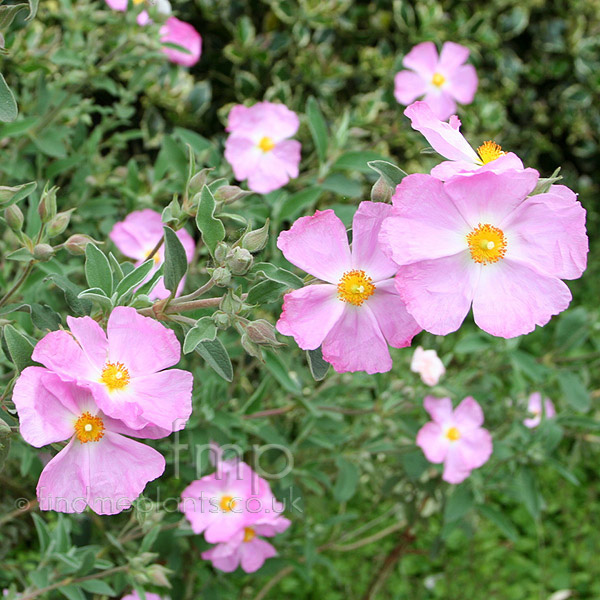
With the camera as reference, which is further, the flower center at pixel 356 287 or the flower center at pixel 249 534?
the flower center at pixel 249 534

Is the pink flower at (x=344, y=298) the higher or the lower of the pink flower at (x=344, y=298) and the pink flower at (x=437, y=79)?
the higher

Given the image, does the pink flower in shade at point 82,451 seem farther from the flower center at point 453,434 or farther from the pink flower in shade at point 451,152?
the flower center at point 453,434

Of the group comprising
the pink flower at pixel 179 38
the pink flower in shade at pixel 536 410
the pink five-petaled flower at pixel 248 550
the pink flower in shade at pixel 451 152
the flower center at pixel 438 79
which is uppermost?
the pink flower in shade at pixel 451 152

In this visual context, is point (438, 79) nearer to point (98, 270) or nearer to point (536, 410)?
point (536, 410)

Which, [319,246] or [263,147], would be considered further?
[263,147]

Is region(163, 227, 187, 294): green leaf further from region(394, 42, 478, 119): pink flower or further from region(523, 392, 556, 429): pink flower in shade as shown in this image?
region(394, 42, 478, 119): pink flower

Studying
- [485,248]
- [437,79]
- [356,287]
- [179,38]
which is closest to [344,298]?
[356,287]

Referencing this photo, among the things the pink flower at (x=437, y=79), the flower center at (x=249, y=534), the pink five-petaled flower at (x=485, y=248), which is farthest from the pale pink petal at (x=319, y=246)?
the pink flower at (x=437, y=79)
